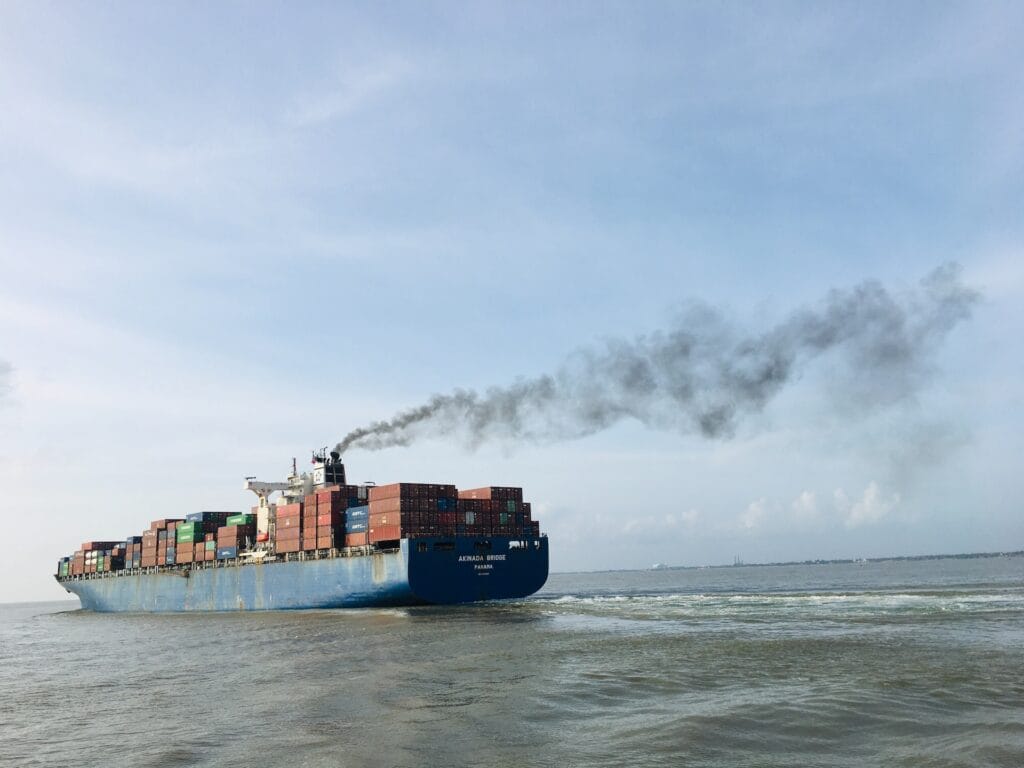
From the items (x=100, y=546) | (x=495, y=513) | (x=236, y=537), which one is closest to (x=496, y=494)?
(x=495, y=513)

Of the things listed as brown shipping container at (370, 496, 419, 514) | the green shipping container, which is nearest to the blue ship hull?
brown shipping container at (370, 496, 419, 514)

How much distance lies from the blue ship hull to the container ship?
0.08 m

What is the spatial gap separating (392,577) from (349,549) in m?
6.80

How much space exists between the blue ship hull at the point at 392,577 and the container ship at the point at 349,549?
0.27 ft

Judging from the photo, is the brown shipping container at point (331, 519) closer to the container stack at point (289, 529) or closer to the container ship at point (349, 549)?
the container ship at point (349, 549)

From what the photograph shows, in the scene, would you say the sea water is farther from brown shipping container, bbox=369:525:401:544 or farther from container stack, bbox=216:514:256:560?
container stack, bbox=216:514:256:560

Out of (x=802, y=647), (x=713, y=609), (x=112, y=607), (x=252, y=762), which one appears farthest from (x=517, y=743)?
(x=112, y=607)

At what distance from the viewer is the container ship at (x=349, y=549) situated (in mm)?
57281

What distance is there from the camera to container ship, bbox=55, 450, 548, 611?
57281 millimetres

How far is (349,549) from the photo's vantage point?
61.3 metres

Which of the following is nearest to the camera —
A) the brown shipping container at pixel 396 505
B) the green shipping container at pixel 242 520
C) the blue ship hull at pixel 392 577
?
the blue ship hull at pixel 392 577

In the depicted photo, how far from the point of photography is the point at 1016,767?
12.3 metres

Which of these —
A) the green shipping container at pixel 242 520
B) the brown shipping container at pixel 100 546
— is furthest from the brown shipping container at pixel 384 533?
the brown shipping container at pixel 100 546

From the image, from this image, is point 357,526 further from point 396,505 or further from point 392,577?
point 392,577
